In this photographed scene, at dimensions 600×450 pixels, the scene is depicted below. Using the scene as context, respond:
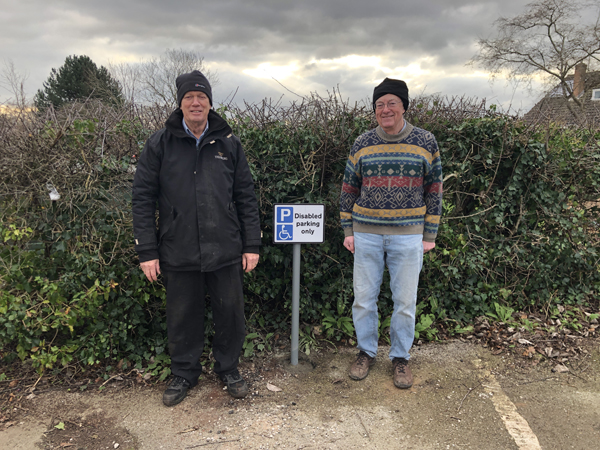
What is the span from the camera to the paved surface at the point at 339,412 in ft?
8.46

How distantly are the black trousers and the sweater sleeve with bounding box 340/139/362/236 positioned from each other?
0.92m

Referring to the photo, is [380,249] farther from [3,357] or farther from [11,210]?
[3,357]

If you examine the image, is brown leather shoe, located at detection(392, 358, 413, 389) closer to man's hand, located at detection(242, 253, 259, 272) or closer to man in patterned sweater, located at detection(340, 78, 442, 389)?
man in patterned sweater, located at detection(340, 78, 442, 389)

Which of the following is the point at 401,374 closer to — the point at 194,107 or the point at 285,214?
the point at 285,214

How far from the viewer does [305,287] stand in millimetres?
3785

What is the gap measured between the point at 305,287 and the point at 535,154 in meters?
2.74

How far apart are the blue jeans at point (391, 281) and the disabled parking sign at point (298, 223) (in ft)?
1.06

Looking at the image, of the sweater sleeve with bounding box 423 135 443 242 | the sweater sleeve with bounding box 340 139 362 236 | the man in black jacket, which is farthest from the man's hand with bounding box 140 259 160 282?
the sweater sleeve with bounding box 423 135 443 242

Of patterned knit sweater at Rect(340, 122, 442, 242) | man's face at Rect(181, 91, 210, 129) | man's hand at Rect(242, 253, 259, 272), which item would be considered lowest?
man's hand at Rect(242, 253, 259, 272)

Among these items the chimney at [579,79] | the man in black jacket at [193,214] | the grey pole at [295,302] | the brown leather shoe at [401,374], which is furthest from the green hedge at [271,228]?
the chimney at [579,79]

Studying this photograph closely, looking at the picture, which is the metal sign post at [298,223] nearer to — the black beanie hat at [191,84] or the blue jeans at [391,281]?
the blue jeans at [391,281]

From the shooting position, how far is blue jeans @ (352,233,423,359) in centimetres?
298

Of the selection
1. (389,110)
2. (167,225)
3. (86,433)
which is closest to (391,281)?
(389,110)

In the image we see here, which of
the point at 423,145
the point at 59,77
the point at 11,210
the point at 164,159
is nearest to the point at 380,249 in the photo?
the point at 423,145
